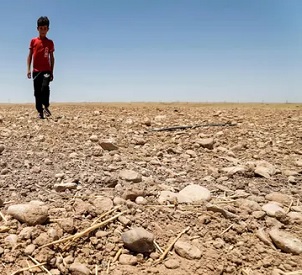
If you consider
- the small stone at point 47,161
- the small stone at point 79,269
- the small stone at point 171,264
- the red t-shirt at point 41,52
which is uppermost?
the red t-shirt at point 41,52

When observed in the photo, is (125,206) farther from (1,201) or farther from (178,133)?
(178,133)

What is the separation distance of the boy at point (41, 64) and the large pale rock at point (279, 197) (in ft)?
15.4

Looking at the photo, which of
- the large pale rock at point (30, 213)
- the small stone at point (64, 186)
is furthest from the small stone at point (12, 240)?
the small stone at point (64, 186)

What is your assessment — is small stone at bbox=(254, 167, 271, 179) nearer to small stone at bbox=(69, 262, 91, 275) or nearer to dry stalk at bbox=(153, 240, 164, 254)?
dry stalk at bbox=(153, 240, 164, 254)

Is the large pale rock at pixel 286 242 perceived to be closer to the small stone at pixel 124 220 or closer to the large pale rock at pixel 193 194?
the large pale rock at pixel 193 194

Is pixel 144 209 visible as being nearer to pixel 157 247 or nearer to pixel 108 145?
pixel 157 247

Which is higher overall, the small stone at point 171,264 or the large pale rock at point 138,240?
the large pale rock at point 138,240

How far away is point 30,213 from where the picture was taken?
212cm

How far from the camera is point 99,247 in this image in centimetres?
202

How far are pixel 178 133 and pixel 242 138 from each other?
3.14 feet

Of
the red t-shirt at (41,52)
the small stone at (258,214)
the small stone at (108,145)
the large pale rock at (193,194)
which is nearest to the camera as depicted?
the small stone at (258,214)

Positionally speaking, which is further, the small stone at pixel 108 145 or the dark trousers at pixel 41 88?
the dark trousers at pixel 41 88

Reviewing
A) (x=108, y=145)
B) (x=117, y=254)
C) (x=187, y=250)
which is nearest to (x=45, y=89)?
(x=108, y=145)

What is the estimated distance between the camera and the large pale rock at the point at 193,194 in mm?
2633
